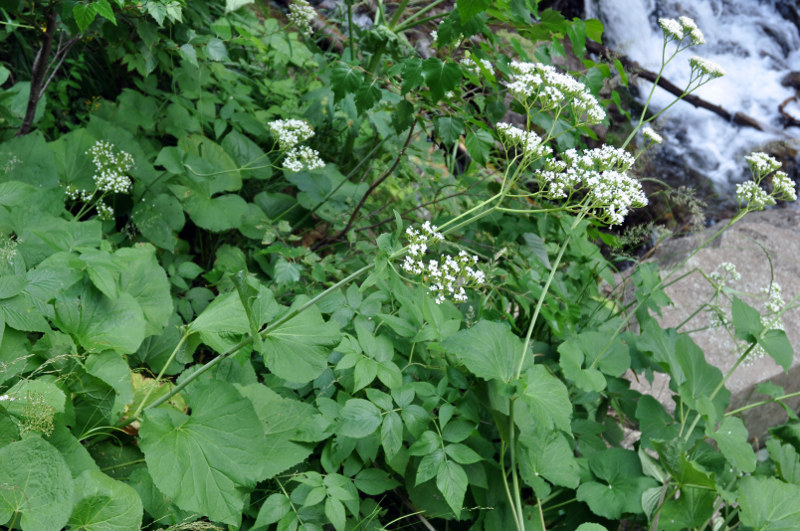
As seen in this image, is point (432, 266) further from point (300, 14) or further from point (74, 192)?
point (300, 14)

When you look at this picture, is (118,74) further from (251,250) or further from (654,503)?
(654,503)

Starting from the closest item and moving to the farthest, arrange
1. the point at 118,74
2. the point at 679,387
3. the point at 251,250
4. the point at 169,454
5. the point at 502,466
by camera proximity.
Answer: the point at 169,454, the point at 502,466, the point at 679,387, the point at 251,250, the point at 118,74

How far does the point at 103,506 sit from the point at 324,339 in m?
0.61

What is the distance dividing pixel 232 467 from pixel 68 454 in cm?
38

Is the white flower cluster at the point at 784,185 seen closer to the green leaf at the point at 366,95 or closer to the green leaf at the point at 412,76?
→ the green leaf at the point at 412,76

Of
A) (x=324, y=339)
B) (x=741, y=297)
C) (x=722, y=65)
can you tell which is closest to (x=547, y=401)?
(x=324, y=339)

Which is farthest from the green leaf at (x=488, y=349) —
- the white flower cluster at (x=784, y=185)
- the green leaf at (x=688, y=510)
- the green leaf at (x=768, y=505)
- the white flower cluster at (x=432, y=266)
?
the white flower cluster at (x=784, y=185)

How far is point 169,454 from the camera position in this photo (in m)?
1.35

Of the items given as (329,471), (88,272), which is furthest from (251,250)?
(329,471)

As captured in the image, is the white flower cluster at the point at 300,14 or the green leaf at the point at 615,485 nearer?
the green leaf at the point at 615,485

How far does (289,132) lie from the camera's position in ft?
8.15

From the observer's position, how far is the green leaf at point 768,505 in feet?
5.74

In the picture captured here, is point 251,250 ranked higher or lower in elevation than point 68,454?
lower

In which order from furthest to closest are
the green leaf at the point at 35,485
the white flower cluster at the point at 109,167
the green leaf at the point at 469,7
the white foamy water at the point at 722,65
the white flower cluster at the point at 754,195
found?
1. the white foamy water at the point at 722,65
2. the white flower cluster at the point at 109,167
3. the white flower cluster at the point at 754,195
4. the green leaf at the point at 469,7
5. the green leaf at the point at 35,485
